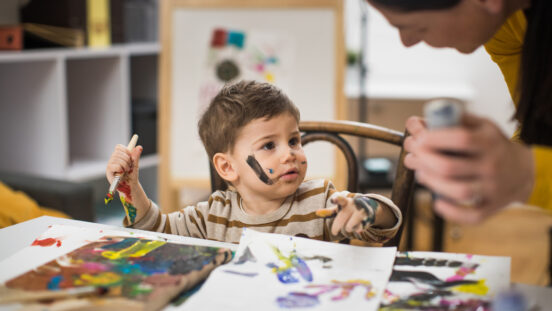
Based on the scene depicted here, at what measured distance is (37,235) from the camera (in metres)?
0.97

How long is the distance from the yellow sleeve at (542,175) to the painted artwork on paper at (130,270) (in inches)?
15.9

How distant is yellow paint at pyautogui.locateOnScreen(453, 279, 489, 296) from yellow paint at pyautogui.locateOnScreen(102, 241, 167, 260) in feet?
1.36

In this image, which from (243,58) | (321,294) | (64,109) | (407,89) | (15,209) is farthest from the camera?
(407,89)

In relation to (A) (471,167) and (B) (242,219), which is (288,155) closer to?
(B) (242,219)

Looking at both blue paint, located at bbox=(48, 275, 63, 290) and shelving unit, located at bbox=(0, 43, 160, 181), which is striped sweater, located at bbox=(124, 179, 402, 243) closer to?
blue paint, located at bbox=(48, 275, 63, 290)

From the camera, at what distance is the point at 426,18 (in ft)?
2.60

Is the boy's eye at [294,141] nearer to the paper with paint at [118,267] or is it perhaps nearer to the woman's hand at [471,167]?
the paper with paint at [118,267]

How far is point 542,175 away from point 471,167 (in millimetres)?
118

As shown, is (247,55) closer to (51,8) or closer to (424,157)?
(51,8)

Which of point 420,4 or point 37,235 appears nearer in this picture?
point 420,4

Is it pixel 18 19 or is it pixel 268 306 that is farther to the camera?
pixel 18 19

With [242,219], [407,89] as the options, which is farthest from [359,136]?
[407,89]

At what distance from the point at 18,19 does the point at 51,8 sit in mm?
222

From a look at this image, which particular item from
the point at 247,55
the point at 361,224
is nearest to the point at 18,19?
the point at 247,55
